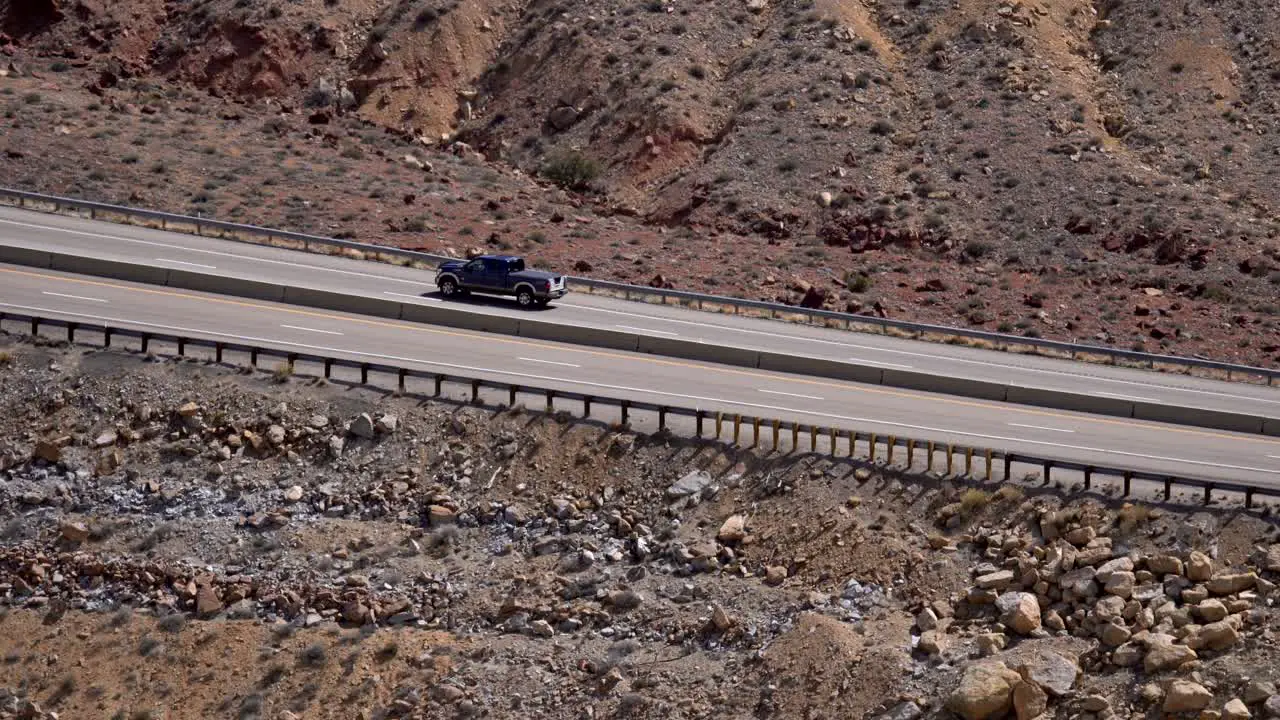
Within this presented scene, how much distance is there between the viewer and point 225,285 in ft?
122

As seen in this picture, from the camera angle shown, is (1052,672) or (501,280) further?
(501,280)

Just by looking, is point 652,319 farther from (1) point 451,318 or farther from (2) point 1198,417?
(2) point 1198,417

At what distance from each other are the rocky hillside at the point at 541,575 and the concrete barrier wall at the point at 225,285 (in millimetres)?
5754

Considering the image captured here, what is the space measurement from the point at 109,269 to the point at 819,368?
17.2m

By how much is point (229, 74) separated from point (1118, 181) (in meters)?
32.9

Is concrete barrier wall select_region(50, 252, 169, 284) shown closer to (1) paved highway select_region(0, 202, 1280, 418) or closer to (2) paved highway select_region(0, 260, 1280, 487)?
(2) paved highway select_region(0, 260, 1280, 487)

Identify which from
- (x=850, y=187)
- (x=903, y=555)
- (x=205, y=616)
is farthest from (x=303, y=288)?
(x=850, y=187)

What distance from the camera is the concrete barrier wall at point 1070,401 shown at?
33531mm

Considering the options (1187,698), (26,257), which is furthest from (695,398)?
(26,257)

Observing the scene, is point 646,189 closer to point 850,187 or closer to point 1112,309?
point 850,187

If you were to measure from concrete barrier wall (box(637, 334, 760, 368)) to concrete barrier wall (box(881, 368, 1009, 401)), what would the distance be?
3.06 m

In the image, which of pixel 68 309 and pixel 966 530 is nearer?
pixel 966 530

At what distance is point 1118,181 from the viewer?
167 feet

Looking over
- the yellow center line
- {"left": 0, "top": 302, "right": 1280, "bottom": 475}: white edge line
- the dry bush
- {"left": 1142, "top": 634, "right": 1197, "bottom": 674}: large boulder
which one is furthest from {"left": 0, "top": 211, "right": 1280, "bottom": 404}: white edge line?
{"left": 1142, "top": 634, "right": 1197, "bottom": 674}: large boulder
